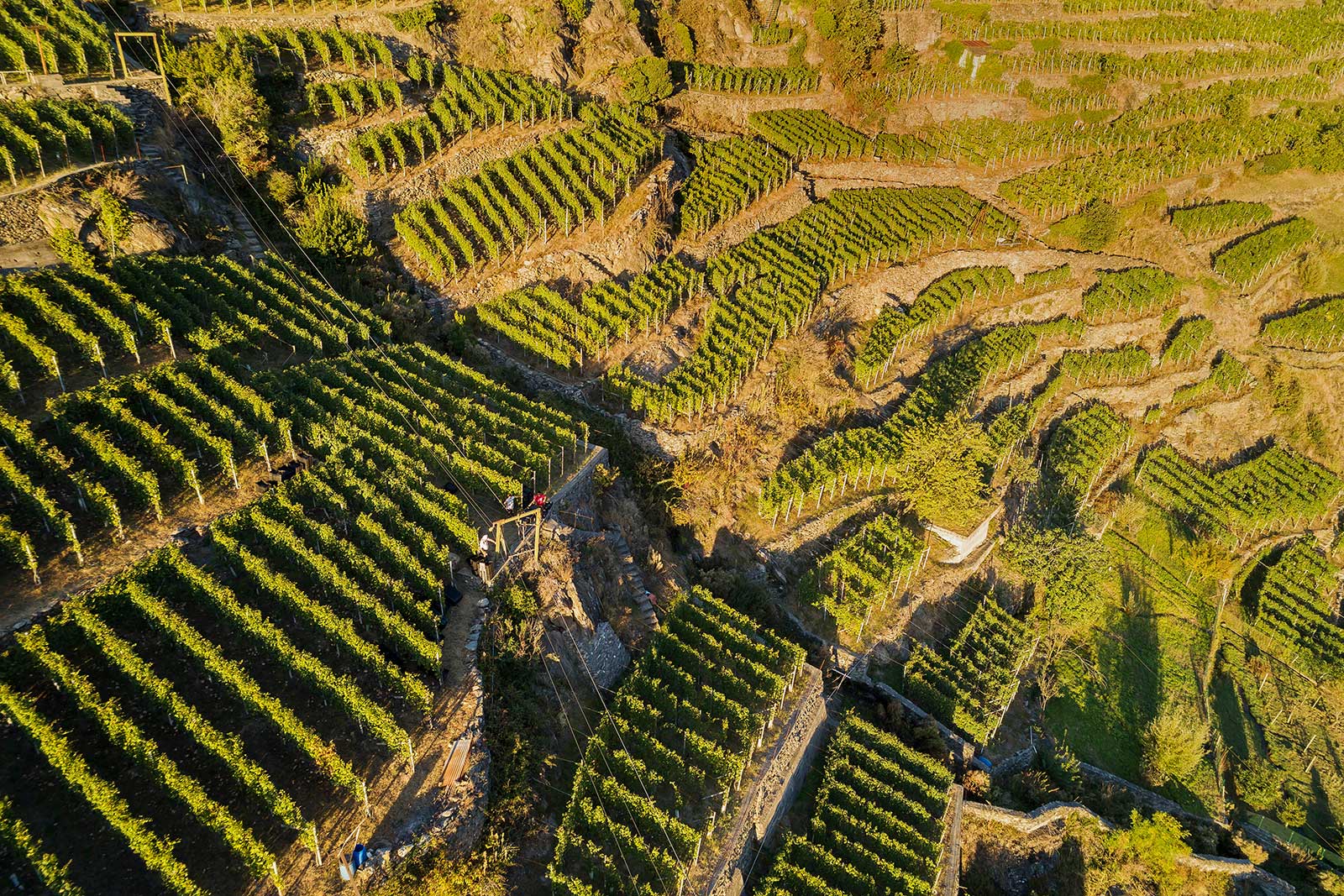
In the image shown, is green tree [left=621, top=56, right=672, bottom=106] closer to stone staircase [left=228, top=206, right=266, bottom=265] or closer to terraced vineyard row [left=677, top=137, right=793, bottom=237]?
terraced vineyard row [left=677, top=137, right=793, bottom=237]

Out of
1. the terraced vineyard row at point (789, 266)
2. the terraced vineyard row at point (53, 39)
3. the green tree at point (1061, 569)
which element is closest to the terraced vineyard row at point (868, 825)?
the green tree at point (1061, 569)

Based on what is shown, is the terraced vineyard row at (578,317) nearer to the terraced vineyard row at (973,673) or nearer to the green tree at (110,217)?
the green tree at (110,217)

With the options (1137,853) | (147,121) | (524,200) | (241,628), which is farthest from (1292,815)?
(147,121)

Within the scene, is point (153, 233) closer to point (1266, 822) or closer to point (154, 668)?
point (154, 668)

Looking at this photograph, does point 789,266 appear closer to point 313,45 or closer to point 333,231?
point 333,231

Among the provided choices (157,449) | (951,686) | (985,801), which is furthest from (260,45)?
(985,801)

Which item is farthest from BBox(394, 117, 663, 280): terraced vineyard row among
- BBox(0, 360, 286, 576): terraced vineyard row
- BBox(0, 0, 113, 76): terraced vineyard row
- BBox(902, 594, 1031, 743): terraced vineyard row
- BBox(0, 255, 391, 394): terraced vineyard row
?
BBox(902, 594, 1031, 743): terraced vineyard row
